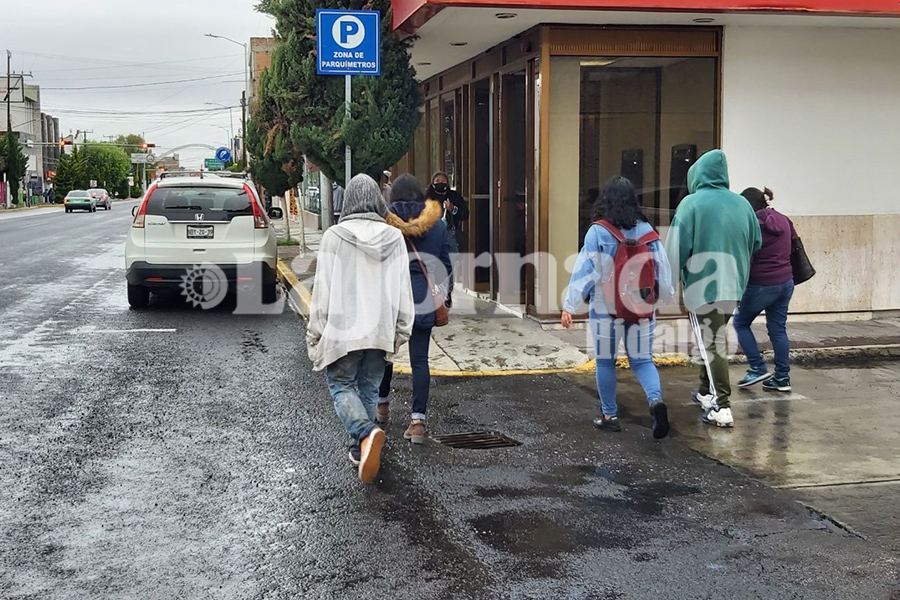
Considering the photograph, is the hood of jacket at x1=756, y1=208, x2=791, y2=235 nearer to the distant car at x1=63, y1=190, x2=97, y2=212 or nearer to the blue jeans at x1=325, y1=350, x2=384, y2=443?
the blue jeans at x1=325, y1=350, x2=384, y2=443

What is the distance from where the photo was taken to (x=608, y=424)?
703 cm

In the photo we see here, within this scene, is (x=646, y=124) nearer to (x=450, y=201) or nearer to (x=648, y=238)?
(x=450, y=201)

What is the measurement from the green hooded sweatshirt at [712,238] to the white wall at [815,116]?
422cm

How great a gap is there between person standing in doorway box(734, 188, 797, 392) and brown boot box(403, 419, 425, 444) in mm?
3060

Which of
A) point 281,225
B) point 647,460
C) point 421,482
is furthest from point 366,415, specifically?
point 281,225

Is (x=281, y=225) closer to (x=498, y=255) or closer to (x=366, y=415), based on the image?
(x=498, y=255)

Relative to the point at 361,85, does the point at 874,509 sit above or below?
below

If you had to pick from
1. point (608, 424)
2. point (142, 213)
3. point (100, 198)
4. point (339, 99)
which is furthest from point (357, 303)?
point (100, 198)

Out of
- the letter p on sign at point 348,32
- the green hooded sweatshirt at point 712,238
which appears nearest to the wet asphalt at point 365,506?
the green hooded sweatshirt at point 712,238

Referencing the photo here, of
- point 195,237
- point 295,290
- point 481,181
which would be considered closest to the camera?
point 195,237

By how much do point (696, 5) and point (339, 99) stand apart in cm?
488

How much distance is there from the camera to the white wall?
436 inches

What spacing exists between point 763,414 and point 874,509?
2.20 metres

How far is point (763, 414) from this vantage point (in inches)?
295
